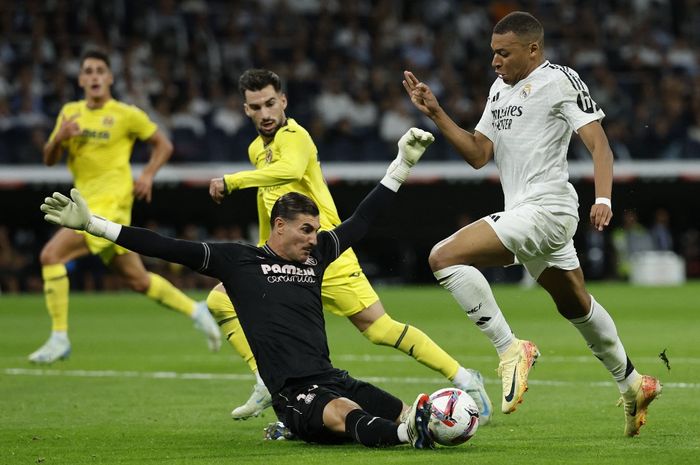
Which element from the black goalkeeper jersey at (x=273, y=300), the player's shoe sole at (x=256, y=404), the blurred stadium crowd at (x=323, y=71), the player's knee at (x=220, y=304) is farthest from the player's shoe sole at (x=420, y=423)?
the blurred stadium crowd at (x=323, y=71)

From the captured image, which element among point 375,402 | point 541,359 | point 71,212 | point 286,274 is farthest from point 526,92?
point 541,359

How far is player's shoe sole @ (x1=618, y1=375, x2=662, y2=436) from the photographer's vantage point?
7.79 meters

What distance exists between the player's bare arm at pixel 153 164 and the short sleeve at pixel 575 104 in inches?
231

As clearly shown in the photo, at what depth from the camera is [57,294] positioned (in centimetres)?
1315

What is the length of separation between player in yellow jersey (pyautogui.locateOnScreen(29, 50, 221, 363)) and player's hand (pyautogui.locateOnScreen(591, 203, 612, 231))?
21.1ft

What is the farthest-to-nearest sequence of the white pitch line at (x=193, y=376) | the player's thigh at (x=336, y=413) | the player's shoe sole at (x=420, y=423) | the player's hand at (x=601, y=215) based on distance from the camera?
the white pitch line at (x=193, y=376) → the player's hand at (x=601, y=215) → the player's thigh at (x=336, y=413) → the player's shoe sole at (x=420, y=423)

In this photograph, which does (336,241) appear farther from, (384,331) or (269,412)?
(269,412)

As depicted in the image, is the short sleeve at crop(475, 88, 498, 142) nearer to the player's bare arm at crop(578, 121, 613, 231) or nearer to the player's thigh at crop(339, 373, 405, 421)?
the player's bare arm at crop(578, 121, 613, 231)

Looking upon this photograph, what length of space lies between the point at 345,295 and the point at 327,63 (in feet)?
62.3

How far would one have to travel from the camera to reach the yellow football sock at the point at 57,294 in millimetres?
13078

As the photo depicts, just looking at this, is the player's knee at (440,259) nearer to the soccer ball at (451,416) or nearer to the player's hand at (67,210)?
the soccer ball at (451,416)

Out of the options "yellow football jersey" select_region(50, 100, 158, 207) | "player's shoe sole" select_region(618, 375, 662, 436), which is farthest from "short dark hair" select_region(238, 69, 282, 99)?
"yellow football jersey" select_region(50, 100, 158, 207)

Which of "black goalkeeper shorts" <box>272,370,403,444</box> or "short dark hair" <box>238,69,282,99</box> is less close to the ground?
"short dark hair" <box>238,69,282,99</box>

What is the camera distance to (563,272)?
805cm
